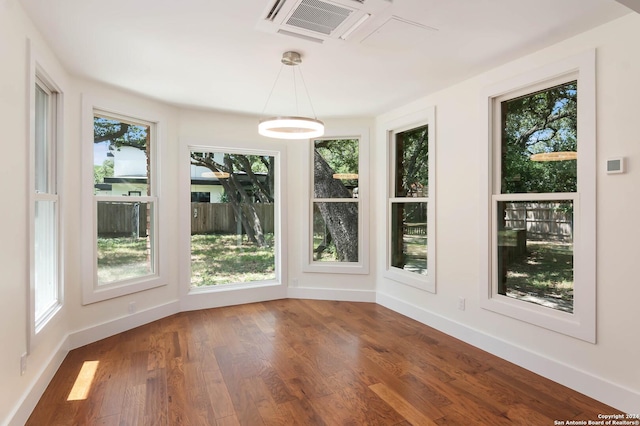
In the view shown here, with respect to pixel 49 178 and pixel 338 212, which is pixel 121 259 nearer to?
pixel 49 178

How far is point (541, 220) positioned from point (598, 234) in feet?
1.52

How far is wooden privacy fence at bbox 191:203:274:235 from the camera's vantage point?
460 cm

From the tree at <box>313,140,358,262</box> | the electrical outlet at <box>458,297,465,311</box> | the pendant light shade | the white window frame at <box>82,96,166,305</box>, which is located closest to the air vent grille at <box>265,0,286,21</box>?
the pendant light shade

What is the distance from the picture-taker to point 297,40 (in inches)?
102

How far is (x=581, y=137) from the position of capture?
2.56m

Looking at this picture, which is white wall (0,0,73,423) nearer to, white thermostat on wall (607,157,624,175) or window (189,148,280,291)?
window (189,148,280,291)

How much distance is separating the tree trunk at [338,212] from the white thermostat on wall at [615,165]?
9.69ft

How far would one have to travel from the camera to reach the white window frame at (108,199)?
11.1ft

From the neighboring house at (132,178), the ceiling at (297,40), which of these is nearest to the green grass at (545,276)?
the ceiling at (297,40)

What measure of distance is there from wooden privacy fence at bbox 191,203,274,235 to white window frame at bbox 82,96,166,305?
530 millimetres

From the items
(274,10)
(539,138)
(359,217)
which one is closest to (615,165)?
(539,138)

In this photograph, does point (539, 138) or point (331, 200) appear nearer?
point (539, 138)

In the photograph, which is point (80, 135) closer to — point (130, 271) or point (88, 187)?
point (88, 187)

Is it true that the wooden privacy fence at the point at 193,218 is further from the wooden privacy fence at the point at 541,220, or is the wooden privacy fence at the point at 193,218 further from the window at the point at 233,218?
the wooden privacy fence at the point at 541,220
